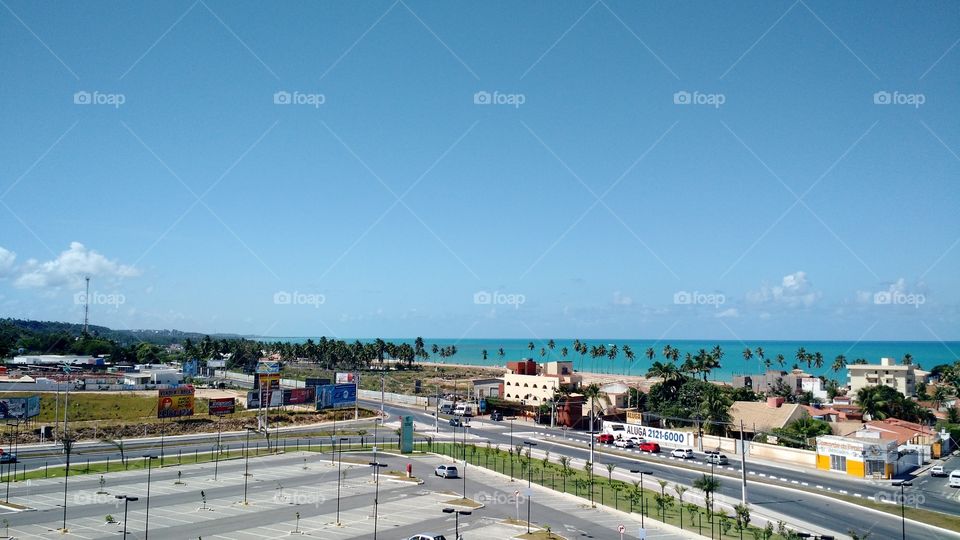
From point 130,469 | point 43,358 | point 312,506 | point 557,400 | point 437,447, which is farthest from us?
point 43,358

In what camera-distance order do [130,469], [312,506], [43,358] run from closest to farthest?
[312,506] → [130,469] → [43,358]

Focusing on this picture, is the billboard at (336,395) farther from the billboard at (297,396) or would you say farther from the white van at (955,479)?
the white van at (955,479)

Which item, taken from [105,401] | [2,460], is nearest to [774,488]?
[2,460]

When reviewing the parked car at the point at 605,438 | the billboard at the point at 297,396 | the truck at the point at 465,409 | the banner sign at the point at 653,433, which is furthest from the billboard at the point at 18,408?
the banner sign at the point at 653,433

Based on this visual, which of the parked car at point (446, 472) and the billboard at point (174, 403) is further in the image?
the billboard at point (174, 403)

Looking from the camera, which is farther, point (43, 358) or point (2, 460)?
point (43, 358)

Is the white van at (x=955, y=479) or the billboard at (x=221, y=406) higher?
the billboard at (x=221, y=406)

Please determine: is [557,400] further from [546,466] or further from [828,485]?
[828,485]
